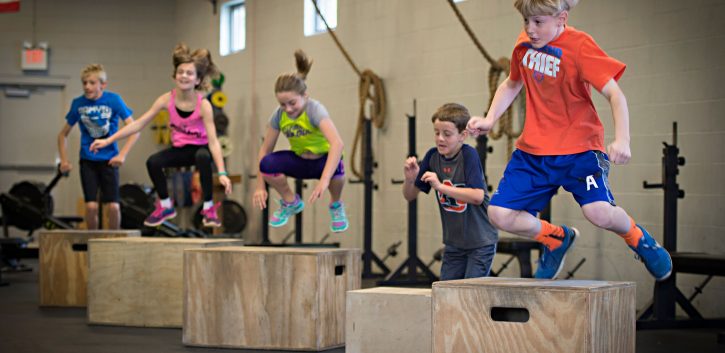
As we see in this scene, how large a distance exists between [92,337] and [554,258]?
215 cm

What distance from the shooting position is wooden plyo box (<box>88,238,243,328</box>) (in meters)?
4.45

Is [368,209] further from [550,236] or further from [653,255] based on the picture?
[653,255]

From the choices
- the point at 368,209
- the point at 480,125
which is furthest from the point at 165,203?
the point at 480,125

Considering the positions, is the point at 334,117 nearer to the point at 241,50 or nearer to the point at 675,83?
the point at 241,50

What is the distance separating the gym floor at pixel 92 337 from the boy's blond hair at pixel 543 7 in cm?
168

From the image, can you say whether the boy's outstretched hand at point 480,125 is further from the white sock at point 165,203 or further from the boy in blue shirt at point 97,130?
the boy in blue shirt at point 97,130

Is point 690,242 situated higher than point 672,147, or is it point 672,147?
point 672,147

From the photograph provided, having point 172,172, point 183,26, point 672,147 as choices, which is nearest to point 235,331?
point 672,147

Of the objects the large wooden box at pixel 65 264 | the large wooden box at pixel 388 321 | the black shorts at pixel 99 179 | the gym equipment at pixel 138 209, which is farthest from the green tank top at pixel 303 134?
the gym equipment at pixel 138 209

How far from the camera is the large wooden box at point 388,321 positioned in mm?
3156

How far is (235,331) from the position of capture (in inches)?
150

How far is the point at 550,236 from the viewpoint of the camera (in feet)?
10.6

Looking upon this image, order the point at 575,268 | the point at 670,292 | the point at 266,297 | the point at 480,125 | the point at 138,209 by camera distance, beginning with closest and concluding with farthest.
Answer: the point at 480,125, the point at 266,297, the point at 670,292, the point at 575,268, the point at 138,209

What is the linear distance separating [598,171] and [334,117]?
5440 mm
